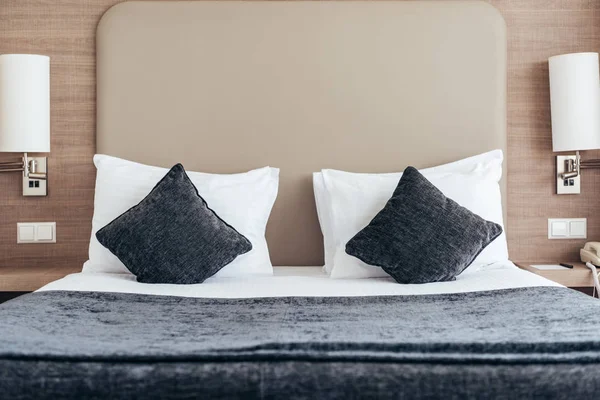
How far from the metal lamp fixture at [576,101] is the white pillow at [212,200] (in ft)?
4.33

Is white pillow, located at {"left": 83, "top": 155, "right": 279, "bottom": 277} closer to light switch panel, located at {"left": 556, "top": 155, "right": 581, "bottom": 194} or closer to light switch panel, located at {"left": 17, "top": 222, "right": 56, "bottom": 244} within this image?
light switch panel, located at {"left": 17, "top": 222, "right": 56, "bottom": 244}

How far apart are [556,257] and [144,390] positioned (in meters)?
2.32

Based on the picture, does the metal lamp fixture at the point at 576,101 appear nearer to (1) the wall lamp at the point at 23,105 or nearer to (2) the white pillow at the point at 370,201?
(2) the white pillow at the point at 370,201

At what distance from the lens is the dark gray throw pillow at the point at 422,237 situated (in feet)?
7.63

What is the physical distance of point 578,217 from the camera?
120 inches

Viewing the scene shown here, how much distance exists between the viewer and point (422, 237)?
2.36 metres

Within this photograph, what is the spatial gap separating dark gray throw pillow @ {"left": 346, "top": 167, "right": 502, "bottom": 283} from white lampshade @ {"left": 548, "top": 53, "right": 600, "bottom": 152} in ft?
2.28

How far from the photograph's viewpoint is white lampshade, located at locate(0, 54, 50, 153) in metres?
2.77

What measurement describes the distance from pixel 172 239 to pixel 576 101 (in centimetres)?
185

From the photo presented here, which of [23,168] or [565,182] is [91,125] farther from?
[565,182]

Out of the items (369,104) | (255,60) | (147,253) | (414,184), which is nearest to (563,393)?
(414,184)

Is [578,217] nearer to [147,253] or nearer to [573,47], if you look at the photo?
[573,47]

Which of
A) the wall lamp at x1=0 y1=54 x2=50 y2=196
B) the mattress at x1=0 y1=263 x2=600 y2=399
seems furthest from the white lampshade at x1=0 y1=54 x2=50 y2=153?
the mattress at x1=0 y1=263 x2=600 y2=399

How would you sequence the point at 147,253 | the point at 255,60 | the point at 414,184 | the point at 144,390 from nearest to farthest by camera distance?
the point at 144,390 < the point at 147,253 < the point at 414,184 < the point at 255,60
